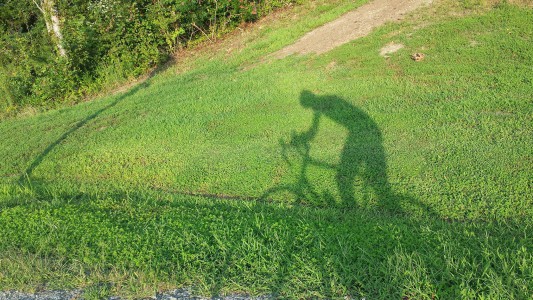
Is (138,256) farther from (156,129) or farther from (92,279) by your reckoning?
(156,129)

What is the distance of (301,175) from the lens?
7.02 metres

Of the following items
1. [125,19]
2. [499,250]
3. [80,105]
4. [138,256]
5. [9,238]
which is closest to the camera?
[499,250]

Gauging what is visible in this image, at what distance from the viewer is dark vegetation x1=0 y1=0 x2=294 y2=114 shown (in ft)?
45.8

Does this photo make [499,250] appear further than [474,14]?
No

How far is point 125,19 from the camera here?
14.5 m

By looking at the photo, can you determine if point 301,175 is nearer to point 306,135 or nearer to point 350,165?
point 350,165

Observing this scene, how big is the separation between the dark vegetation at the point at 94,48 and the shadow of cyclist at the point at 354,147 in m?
6.90

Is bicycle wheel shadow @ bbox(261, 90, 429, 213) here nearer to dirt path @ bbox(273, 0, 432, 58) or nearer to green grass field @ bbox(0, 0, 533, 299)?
green grass field @ bbox(0, 0, 533, 299)

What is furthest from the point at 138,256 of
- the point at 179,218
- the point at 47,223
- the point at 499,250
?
the point at 499,250

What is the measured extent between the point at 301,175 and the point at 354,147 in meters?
1.08

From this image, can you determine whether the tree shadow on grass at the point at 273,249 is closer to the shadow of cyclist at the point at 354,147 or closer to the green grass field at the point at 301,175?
the green grass field at the point at 301,175

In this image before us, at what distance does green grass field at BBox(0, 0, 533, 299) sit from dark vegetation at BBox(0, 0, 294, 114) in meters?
1.42

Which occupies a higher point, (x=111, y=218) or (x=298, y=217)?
(x=111, y=218)

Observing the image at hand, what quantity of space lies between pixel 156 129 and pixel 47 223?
14.7ft
